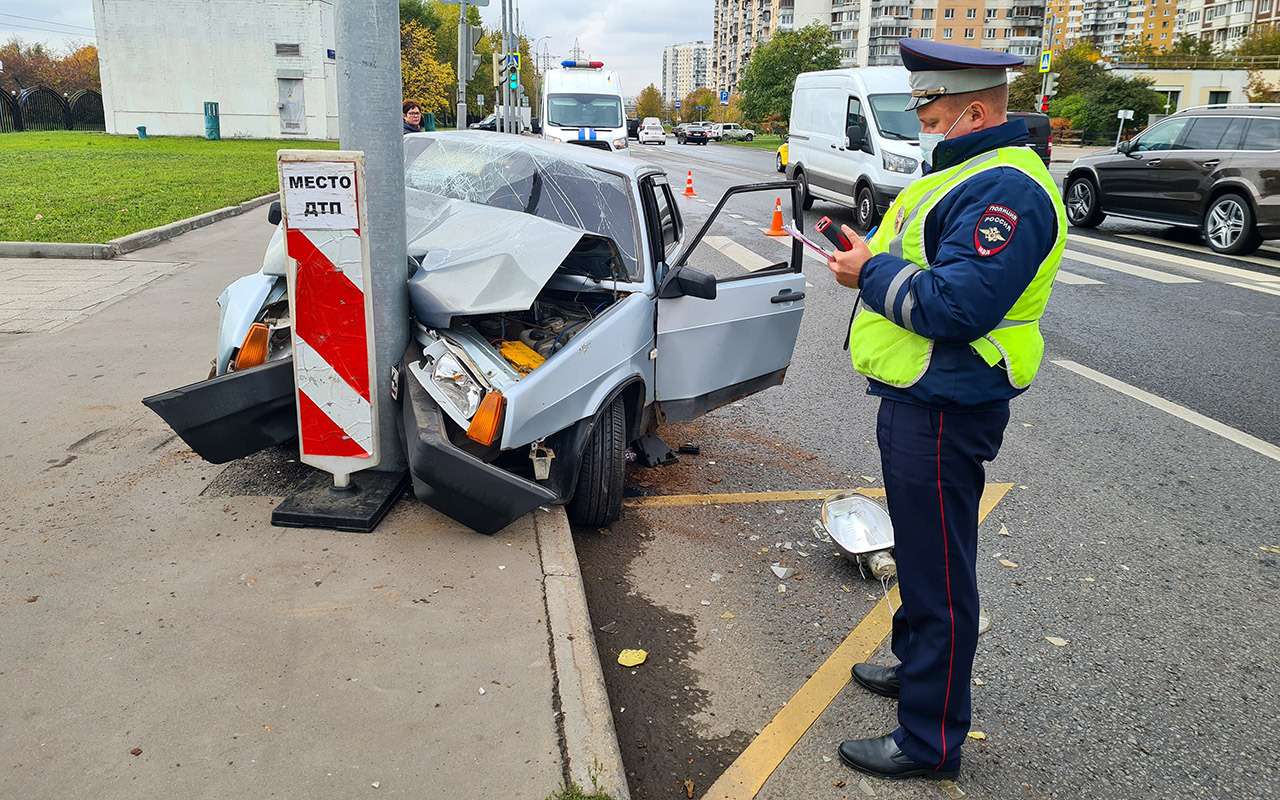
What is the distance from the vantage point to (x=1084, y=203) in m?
16.6

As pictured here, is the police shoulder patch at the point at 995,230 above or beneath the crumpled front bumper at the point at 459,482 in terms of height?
above

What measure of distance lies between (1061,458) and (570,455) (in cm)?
324

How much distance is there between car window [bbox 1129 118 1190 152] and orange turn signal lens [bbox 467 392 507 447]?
44.9 feet

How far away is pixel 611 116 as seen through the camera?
959 inches

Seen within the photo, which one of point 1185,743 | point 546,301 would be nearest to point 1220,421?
point 1185,743

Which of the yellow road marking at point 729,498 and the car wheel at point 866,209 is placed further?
the car wheel at point 866,209

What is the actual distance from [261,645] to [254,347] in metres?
1.75

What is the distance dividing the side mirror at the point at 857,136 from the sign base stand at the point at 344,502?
479 inches

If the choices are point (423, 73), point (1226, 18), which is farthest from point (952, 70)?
point (1226, 18)

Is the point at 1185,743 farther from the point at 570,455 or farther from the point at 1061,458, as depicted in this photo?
the point at 1061,458

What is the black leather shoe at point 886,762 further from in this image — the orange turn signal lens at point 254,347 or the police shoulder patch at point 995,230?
the orange turn signal lens at point 254,347

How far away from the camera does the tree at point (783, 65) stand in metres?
74.1

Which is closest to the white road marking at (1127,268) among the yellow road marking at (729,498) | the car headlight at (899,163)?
the car headlight at (899,163)

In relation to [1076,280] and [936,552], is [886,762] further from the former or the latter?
[1076,280]
